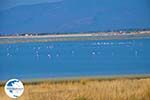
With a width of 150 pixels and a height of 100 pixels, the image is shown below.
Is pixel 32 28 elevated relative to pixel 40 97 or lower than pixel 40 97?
lower

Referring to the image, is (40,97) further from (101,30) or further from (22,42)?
(22,42)

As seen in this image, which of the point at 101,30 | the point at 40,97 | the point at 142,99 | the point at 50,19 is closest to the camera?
the point at 142,99

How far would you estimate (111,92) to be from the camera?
11.7 metres

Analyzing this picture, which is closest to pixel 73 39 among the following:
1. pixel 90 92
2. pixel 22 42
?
pixel 22 42

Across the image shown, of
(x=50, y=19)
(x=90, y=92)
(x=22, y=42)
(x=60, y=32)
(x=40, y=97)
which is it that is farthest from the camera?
(x=50, y=19)

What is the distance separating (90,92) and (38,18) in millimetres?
107493

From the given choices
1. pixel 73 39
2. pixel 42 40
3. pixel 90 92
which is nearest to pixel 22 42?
pixel 42 40

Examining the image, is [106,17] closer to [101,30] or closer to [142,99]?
[101,30]

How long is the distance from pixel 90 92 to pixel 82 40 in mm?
103512

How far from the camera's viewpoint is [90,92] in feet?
39.3

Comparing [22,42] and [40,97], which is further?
[22,42]

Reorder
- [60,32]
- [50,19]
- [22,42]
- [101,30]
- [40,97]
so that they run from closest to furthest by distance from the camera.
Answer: [40,97] → [101,30] → [60,32] → [22,42] → [50,19]

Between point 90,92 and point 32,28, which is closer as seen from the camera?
point 90,92

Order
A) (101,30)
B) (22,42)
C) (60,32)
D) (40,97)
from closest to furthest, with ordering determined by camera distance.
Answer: (40,97) → (101,30) → (60,32) → (22,42)
